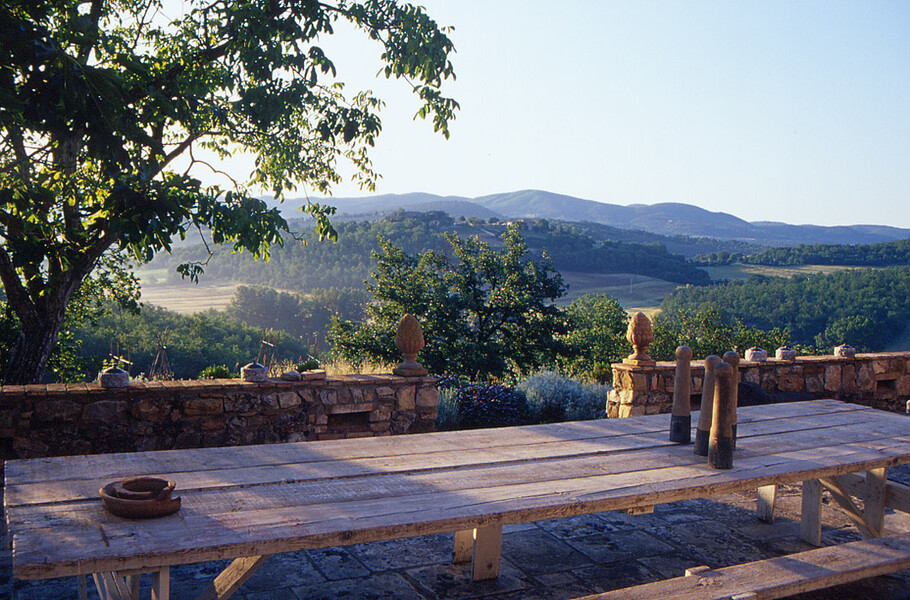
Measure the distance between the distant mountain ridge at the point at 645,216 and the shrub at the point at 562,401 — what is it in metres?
46.7

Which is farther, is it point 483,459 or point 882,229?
point 882,229

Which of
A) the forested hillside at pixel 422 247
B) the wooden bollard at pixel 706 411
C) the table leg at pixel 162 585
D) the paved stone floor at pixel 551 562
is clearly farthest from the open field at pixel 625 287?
the table leg at pixel 162 585

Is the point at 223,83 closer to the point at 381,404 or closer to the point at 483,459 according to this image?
the point at 381,404

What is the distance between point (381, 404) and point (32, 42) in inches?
125

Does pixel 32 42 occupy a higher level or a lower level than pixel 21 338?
higher

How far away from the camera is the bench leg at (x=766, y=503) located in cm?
439

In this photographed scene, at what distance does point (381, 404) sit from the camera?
17.8 ft

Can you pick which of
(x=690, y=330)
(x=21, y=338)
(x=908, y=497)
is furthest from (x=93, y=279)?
(x=690, y=330)

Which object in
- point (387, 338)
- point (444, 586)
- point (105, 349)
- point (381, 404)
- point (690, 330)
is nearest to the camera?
point (444, 586)

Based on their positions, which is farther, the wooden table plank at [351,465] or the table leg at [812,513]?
the table leg at [812,513]

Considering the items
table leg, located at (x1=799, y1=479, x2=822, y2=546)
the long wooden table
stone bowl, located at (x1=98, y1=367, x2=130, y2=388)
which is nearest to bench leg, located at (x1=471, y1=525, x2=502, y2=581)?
the long wooden table

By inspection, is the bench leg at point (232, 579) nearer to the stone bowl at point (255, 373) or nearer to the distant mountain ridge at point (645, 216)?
the stone bowl at point (255, 373)

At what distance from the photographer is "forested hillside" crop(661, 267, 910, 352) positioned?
2134 centimetres

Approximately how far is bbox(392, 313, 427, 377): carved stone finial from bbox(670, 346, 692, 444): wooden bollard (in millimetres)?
2221
